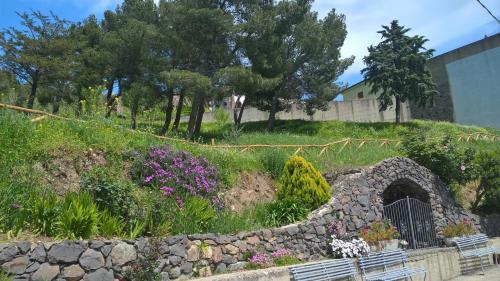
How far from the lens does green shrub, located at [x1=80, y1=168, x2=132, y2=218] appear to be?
24.3 ft

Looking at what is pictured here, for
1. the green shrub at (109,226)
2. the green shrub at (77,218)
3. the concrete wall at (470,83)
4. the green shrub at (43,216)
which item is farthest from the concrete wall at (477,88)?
the green shrub at (43,216)

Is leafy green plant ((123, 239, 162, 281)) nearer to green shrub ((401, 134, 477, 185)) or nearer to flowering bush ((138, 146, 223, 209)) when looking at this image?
flowering bush ((138, 146, 223, 209))

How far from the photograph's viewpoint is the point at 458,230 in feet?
44.5

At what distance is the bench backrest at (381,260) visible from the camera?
32.3ft

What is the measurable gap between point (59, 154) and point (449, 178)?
37.9 feet

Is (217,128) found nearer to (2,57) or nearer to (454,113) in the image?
(2,57)

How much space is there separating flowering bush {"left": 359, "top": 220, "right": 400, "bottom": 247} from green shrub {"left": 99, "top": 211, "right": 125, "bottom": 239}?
6033 millimetres

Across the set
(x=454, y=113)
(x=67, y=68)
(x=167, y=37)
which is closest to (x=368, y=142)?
(x=167, y=37)

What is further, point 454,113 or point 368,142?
point 454,113

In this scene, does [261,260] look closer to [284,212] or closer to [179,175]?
[284,212]

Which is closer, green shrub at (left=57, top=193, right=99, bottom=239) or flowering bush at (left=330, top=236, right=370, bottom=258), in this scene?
green shrub at (left=57, top=193, right=99, bottom=239)

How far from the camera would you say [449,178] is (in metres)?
14.6

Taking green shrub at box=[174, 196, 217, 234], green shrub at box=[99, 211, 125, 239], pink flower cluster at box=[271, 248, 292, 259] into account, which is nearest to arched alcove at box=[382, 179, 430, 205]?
pink flower cluster at box=[271, 248, 292, 259]

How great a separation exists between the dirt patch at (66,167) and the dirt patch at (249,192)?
3133 millimetres
